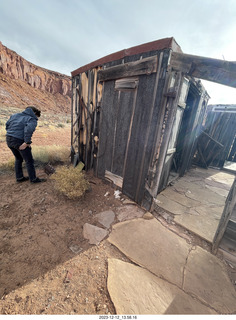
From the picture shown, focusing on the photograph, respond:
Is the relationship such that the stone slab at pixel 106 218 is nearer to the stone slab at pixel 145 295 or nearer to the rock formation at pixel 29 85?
the stone slab at pixel 145 295

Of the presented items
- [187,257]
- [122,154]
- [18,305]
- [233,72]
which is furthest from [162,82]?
[18,305]

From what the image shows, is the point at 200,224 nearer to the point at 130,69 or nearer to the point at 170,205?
the point at 170,205

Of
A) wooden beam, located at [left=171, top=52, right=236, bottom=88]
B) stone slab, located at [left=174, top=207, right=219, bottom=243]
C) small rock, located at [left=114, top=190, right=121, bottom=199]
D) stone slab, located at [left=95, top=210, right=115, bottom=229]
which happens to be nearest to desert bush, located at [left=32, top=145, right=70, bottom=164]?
small rock, located at [left=114, top=190, right=121, bottom=199]

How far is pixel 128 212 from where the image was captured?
2.70m

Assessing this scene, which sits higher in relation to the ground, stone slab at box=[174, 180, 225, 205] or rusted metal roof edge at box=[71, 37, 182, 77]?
rusted metal roof edge at box=[71, 37, 182, 77]

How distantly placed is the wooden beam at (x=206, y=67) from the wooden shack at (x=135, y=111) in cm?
6

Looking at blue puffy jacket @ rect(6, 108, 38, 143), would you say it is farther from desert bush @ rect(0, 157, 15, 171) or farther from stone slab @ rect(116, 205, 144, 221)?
stone slab @ rect(116, 205, 144, 221)

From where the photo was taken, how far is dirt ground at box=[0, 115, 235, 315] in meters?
1.30

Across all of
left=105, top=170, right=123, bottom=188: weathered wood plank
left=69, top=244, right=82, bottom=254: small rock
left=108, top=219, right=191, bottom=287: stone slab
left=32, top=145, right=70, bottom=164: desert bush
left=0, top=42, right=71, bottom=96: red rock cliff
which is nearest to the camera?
left=108, top=219, right=191, bottom=287: stone slab

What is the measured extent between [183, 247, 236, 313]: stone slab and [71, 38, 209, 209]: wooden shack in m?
1.16

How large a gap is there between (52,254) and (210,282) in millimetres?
2060

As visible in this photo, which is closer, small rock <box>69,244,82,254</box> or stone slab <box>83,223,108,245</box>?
small rock <box>69,244,82,254</box>

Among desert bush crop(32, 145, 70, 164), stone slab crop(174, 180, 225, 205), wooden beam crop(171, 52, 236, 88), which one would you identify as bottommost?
stone slab crop(174, 180, 225, 205)

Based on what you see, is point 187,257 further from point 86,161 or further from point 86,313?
point 86,161
